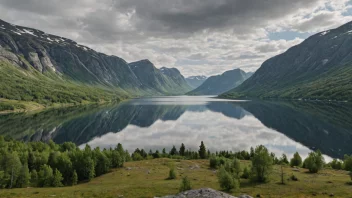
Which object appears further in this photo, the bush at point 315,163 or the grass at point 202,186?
the bush at point 315,163

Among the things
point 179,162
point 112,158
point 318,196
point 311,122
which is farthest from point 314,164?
point 311,122

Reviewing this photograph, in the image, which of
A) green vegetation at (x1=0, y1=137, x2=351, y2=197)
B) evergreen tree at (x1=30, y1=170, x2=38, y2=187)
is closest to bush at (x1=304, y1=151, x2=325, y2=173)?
green vegetation at (x1=0, y1=137, x2=351, y2=197)

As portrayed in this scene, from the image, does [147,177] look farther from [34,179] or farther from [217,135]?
[217,135]

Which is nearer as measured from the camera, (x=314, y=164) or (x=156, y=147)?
(x=314, y=164)

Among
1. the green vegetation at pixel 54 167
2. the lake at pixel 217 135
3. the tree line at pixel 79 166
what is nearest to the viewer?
the tree line at pixel 79 166

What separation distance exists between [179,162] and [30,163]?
1801 inches

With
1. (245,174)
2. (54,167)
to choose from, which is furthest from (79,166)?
(245,174)

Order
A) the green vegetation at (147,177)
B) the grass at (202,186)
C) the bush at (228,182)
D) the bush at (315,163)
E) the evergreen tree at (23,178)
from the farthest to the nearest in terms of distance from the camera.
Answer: the evergreen tree at (23,178) → the bush at (315,163) → the green vegetation at (147,177) → the bush at (228,182) → the grass at (202,186)

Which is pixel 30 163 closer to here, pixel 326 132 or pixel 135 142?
Answer: pixel 135 142

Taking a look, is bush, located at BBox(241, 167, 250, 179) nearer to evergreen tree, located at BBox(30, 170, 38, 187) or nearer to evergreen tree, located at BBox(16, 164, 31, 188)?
evergreen tree, located at BBox(30, 170, 38, 187)

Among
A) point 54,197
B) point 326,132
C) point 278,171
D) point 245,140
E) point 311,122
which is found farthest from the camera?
point 311,122

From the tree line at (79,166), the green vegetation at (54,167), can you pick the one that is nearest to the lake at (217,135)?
the tree line at (79,166)

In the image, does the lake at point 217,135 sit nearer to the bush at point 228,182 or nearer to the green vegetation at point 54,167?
the green vegetation at point 54,167

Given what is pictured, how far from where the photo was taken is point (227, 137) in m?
149
